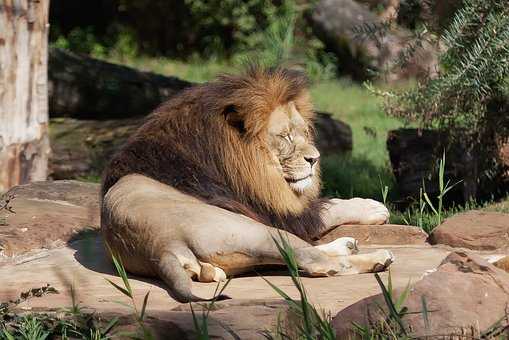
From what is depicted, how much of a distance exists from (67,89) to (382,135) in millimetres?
3339

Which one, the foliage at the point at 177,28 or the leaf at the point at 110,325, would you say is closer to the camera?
the leaf at the point at 110,325

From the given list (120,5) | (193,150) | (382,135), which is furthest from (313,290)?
(120,5)

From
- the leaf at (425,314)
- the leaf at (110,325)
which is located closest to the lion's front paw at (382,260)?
the leaf at (425,314)

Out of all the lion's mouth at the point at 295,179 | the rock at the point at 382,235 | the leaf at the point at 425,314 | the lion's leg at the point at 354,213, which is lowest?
the rock at the point at 382,235

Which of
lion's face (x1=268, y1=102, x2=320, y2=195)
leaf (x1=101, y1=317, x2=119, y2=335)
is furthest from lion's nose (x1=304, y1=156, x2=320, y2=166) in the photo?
leaf (x1=101, y1=317, x2=119, y2=335)

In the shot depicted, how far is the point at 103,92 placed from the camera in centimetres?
1084

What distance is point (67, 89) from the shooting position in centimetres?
1074

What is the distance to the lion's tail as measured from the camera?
424cm

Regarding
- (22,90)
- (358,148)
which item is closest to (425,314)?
(22,90)

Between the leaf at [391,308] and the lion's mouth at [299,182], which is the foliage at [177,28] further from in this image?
the leaf at [391,308]

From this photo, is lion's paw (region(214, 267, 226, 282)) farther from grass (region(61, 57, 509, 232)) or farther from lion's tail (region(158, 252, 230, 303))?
grass (region(61, 57, 509, 232))

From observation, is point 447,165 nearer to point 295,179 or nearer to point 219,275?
point 295,179

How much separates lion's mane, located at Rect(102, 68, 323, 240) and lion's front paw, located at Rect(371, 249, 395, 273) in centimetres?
59

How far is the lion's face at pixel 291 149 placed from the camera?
5.10 metres
